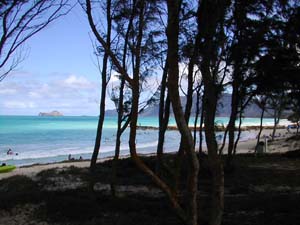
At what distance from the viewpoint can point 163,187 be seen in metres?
4.10

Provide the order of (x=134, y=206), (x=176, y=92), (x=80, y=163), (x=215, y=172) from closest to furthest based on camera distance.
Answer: (x=176, y=92) → (x=215, y=172) → (x=134, y=206) → (x=80, y=163)

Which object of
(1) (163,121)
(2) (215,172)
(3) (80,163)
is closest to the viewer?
(2) (215,172)

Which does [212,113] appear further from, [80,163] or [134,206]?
[80,163]

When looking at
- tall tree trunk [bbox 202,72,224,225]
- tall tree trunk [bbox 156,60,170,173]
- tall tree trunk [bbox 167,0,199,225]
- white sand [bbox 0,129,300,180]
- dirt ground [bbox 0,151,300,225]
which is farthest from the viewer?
white sand [bbox 0,129,300,180]

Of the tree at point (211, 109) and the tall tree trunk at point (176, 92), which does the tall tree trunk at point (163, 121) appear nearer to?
the tree at point (211, 109)

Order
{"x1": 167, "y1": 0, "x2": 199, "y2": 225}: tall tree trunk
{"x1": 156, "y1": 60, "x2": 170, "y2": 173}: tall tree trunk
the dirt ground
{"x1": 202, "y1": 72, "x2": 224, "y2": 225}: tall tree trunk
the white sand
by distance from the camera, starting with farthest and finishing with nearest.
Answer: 1. the white sand
2. {"x1": 156, "y1": 60, "x2": 170, "y2": 173}: tall tree trunk
3. the dirt ground
4. {"x1": 202, "y1": 72, "x2": 224, "y2": 225}: tall tree trunk
5. {"x1": 167, "y1": 0, "x2": 199, "y2": 225}: tall tree trunk

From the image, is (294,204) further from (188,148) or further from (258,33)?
(188,148)

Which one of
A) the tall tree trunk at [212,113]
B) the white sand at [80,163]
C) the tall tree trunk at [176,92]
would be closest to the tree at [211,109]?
the tall tree trunk at [212,113]

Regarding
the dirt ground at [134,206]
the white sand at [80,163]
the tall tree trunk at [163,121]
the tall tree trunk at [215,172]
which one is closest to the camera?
the tall tree trunk at [215,172]

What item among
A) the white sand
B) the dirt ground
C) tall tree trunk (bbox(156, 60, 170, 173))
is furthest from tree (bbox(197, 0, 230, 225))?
the white sand

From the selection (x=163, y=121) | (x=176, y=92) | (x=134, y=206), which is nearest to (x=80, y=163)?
(x=163, y=121)

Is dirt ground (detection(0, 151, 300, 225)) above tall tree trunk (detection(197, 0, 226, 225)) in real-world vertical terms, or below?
below

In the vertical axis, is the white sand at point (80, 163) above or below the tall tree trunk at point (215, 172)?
below

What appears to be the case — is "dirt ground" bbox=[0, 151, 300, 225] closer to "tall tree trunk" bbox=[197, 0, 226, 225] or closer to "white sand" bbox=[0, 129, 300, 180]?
"tall tree trunk" bbox=[197, 0, 226, 225]
